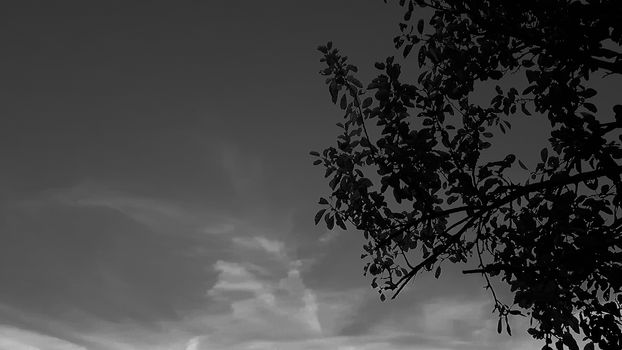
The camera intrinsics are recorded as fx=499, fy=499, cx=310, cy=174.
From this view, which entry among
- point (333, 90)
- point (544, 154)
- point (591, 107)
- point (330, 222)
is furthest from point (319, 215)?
point (591, 107)

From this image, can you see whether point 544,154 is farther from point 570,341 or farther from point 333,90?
point 333,90

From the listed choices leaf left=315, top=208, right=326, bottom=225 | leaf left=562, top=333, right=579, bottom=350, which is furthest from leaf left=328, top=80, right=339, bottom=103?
leaf left=562, top=333, right=579, bottom=350

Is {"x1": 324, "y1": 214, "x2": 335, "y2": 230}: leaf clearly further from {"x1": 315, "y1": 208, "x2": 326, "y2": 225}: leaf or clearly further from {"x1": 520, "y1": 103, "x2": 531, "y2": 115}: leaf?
{"x1": 520, "y1": 103, "x2": 531, "y2": 115}: leaf

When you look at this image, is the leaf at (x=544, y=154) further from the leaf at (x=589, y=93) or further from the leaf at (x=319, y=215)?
the leaf at (x=319, y=215)

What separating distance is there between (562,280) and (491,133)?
241cm

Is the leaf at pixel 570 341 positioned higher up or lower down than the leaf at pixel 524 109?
lower down

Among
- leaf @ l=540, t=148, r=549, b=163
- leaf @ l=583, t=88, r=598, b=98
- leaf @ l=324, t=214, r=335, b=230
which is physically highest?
leaf @ l=540, t=148, r=549, b=163

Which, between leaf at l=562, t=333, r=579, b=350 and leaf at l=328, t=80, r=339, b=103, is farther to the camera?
leaf at l=328, t=80, r=339, b=103

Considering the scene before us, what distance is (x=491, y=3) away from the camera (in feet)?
20.1

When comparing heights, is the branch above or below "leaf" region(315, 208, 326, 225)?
above

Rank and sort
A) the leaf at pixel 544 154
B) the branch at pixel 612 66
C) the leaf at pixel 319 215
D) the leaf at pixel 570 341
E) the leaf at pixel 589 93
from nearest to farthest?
the branch at pixel 612 66 → the leaf at pixel 570 341 → the leaf at pixel 589 93 → the leaf at pixel 319 215 → the leaf at pixel 544 154

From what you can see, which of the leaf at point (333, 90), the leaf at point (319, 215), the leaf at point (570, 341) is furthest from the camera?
the leaf at point (319, 215)

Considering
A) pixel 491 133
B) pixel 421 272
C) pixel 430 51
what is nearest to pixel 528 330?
pixel 421 272

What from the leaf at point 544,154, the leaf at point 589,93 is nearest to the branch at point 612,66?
the leaf at point 589,93
